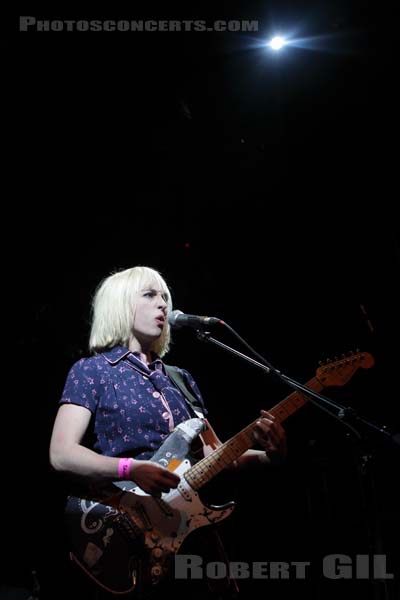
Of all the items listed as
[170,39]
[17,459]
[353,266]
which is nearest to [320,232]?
[353,266]

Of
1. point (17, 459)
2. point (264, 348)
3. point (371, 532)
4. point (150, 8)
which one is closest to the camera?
point (371, 532)

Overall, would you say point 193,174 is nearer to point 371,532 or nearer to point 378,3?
point 378,3

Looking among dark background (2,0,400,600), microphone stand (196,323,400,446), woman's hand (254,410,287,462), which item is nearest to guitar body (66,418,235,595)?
woman's hand (254,410,287,462)

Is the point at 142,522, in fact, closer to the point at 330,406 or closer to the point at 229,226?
the point at 330,406

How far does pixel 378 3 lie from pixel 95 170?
276 cm

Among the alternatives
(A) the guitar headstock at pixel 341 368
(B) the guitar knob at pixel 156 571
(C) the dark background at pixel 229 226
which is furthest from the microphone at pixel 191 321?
(C) the dark background at pixel 229 226

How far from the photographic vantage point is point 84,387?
7.60 ft

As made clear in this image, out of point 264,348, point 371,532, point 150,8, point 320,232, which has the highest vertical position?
point 150,8

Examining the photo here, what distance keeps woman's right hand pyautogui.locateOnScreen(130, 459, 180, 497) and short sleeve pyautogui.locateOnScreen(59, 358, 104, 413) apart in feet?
1.36

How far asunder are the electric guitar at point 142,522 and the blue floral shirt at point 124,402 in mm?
117

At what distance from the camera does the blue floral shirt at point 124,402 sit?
2.25 metres

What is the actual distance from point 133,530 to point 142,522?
0.05 meters

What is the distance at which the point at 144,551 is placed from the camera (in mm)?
1965

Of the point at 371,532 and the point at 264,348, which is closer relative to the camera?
the point at 371,532
